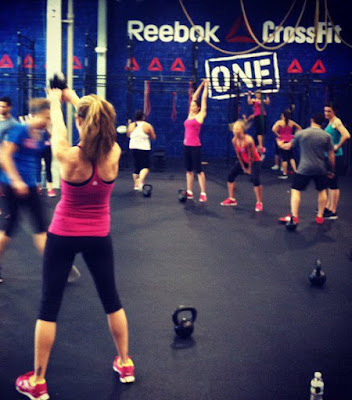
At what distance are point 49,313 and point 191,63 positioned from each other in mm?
12595

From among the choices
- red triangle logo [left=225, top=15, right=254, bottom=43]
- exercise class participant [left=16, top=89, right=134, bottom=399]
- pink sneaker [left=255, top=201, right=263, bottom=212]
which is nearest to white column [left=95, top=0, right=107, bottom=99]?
red triangle logo [left=225, top=15, right=254, bottom=43]

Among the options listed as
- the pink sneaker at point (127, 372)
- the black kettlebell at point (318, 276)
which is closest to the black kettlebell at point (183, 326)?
the pink sneaker at point (127, 372)

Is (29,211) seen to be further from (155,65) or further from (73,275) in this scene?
(155,65)

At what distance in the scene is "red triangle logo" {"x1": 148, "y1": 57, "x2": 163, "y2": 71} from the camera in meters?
14.6

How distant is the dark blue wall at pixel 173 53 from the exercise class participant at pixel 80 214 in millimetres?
11654

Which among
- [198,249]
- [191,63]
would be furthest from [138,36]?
[198,249]

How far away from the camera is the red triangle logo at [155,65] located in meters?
14.6

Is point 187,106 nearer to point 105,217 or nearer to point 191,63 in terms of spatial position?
point 191,63

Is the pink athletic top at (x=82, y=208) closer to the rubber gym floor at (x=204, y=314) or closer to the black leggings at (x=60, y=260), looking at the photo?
the black leggings at (x=60, y=260)

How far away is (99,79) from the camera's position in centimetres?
1355

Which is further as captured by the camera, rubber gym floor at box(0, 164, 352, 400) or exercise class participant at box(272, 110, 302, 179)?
exercise class participant at box(272, 110, 302, 179)

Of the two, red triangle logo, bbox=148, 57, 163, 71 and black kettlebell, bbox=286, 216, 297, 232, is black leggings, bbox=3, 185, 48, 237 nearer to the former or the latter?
black kettlebell, bbox=286, 216, 297, 232

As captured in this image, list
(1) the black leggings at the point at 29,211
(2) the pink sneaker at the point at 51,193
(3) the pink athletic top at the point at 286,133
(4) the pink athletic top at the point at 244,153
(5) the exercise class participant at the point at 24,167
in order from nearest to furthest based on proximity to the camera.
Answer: (5) the exercise class participant at the point at 24,167 < (1) the black leggings at the point at 29,211 < (4) the pink athletic top at the point at 244,153 < (2) the pink sneaker at the point at 51,193 < (3) the pink athletic top at the point at 286,133

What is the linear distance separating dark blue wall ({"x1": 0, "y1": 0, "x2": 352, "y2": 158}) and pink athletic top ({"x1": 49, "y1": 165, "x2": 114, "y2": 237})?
460 inches
